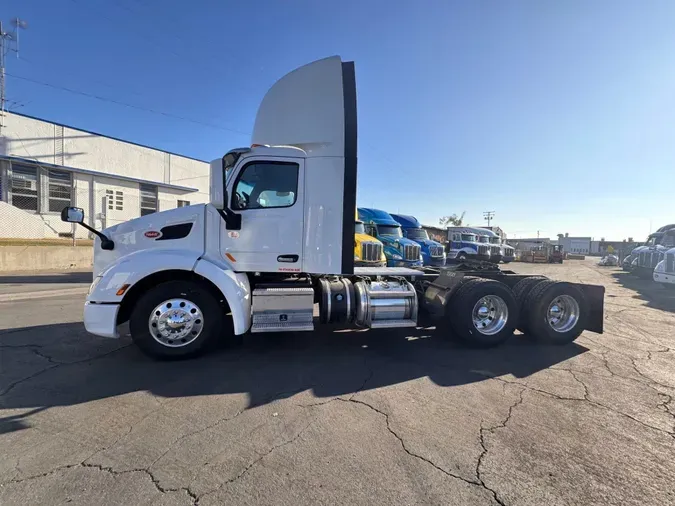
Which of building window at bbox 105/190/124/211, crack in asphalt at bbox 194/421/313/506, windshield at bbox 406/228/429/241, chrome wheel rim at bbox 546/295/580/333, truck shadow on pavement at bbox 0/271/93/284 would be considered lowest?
crack in asphalt at bbox 194/421/313/506

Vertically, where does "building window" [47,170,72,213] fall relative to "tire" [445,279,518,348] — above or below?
above

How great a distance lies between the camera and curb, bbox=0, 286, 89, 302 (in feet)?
→ 28.0

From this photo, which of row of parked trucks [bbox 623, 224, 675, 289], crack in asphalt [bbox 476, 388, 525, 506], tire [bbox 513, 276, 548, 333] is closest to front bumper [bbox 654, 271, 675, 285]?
row of parked trucks [bbox 623, 224, 675, 289]

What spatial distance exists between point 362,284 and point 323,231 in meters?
1.20

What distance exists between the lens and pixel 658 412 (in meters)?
3.40

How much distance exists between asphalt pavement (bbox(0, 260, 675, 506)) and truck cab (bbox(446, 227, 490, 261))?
61.1 ft

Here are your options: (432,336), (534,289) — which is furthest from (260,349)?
(534,289)

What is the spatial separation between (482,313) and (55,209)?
19.5 meters

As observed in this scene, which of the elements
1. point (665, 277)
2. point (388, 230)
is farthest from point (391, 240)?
point (665, 277)

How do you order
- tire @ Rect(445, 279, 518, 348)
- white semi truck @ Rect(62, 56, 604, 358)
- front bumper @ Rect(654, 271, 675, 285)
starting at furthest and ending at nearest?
front bumper @ Rect(654, 271, 675, 285) → tire @ Rect(445, 279, 518, 348) → white semi truck @ Rect(62, 56, 604, 358)

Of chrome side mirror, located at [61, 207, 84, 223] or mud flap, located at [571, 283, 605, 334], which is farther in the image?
mud flap, located at [571, 283, 605, 334]

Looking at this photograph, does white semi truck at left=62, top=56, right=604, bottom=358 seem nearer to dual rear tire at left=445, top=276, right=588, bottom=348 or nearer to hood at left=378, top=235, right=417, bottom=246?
dual rear tire at left=445, top=276, right=588, bottom=348

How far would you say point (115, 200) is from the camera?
58.6 ft

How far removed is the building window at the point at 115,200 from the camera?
17.6m
